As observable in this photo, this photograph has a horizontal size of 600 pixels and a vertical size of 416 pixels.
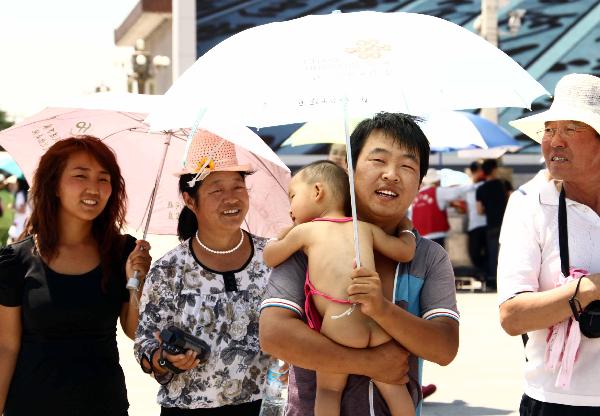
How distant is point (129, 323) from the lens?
4469mm

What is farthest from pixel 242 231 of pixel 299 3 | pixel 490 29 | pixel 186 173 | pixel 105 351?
pixel 299 3

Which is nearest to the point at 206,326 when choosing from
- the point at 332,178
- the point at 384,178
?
the point at 332,178

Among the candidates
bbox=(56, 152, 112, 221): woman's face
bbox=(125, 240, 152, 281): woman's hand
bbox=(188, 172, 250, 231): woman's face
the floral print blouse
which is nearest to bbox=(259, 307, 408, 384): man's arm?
the floral print blouse

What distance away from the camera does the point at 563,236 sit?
392 cm

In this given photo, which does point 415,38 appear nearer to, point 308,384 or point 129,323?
point 308,384

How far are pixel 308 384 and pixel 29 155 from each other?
2106 millimetres

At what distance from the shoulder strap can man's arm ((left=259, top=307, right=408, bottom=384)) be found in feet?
2.84

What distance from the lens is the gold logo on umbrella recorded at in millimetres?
3297

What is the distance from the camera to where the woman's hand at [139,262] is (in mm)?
4375

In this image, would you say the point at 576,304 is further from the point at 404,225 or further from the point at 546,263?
the point at 404,225

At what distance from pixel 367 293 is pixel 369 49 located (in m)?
0.72

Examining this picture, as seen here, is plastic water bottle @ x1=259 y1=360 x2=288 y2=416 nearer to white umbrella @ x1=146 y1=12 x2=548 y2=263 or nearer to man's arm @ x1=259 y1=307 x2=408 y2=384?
man's arm @ x1=259 y1=307 x2=408 y2=384

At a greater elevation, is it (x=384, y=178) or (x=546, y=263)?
(x=384, y=178)

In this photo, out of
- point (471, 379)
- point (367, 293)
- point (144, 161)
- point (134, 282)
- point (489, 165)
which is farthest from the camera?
point (489, 165)
